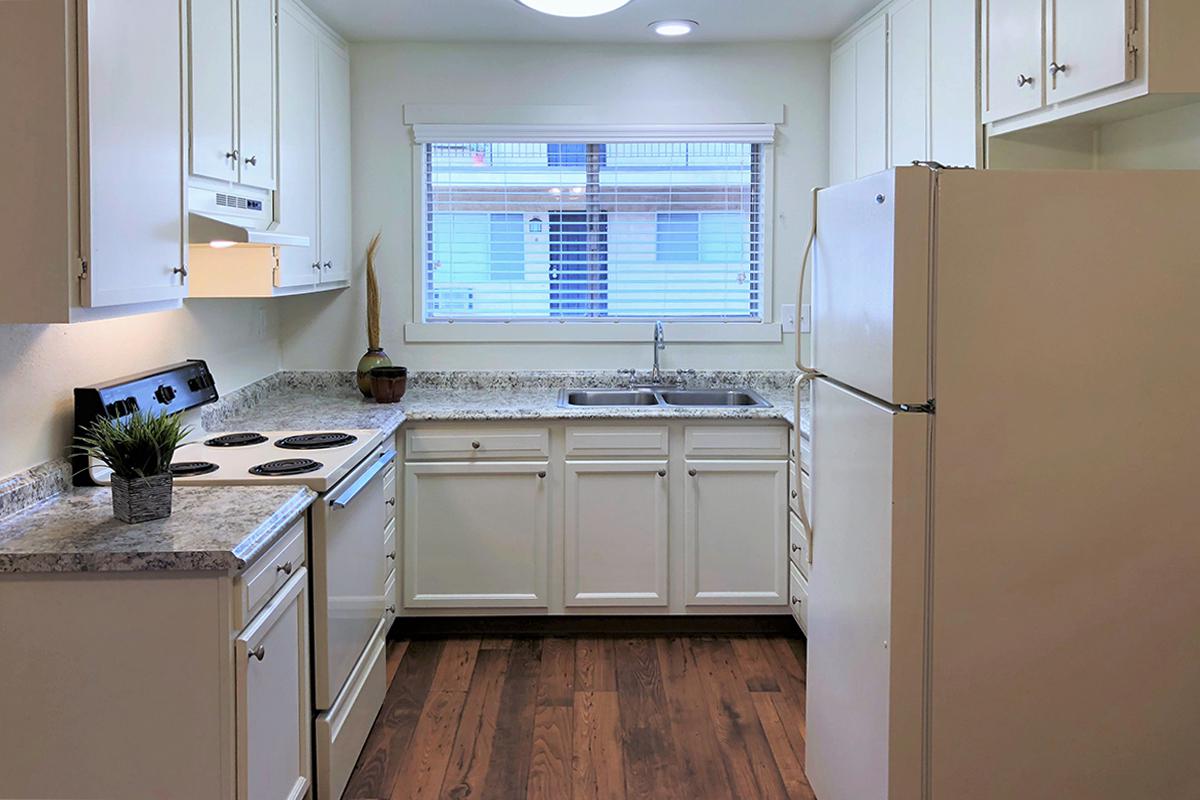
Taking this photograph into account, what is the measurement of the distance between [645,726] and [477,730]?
54 cm

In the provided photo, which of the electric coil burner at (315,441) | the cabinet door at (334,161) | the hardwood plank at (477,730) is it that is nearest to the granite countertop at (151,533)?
the electric coil burner at (315,441)

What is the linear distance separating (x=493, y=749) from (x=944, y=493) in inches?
66.4

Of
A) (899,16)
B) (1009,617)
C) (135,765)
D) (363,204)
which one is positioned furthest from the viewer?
(363,204)

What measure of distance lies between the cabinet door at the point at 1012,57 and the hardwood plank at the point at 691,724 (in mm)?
2015

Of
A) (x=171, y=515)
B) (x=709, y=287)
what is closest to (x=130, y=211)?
(x=171, y=515)

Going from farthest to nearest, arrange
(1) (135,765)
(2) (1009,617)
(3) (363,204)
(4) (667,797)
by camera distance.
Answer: (3) (363,204) < (4) (667,797) < (2) (1009,617) < (1) (135,765)

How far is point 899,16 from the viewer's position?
3.42 m

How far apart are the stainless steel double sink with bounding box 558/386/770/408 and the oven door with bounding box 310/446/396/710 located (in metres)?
1.20

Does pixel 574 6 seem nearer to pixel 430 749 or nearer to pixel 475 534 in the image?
pixel 475 534

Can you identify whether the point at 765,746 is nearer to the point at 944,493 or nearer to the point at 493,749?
the point at 493,749

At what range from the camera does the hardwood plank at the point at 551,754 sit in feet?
9.05

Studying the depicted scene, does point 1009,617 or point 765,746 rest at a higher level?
point 1009,617

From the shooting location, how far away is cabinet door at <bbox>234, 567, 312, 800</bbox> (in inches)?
77.1

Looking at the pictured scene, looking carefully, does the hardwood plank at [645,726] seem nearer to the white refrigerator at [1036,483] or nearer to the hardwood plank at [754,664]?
the hardwood plank at [754,664]
